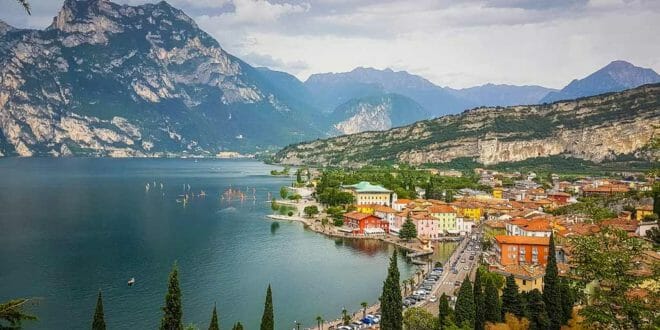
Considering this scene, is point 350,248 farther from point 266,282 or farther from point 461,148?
point 461,148

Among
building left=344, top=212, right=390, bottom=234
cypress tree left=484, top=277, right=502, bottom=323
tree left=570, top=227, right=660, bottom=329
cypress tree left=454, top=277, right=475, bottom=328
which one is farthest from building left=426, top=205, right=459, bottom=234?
tree left=570, top=227, right=660, bottom=329

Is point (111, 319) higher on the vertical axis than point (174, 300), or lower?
lower

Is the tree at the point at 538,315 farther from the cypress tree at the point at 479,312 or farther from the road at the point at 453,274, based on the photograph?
the road at the point at 453,274

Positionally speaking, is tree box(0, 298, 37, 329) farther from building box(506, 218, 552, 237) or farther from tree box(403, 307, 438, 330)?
building box(506, 218, 552, 237)

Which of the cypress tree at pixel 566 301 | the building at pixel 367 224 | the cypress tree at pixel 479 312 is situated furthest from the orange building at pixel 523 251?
the building at pixel 367 224

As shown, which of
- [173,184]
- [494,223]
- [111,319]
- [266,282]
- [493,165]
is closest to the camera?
[111,319]

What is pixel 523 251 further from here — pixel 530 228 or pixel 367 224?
pixel 367 224

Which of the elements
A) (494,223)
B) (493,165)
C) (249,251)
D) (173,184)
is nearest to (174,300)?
(249,251)
